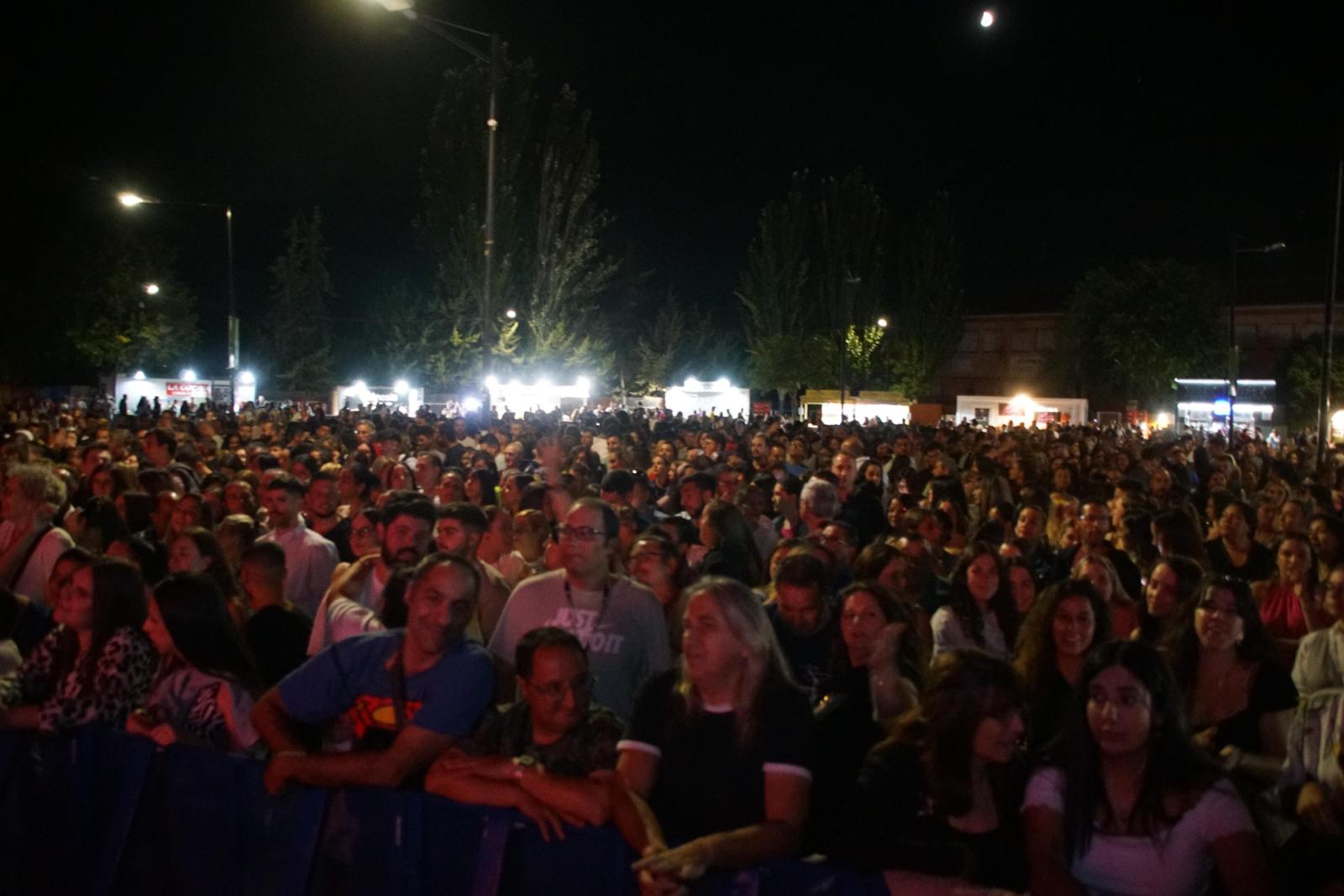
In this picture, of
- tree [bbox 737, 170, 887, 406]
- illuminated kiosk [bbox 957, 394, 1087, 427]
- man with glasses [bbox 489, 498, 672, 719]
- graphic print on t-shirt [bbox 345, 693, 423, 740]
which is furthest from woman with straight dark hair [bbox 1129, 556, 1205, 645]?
tree [bbox 737, 170, 887, 406]

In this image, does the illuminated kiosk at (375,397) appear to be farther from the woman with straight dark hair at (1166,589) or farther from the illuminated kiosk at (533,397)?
the woman with straight dark hair at (1166,589)

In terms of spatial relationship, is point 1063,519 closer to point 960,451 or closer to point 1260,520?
point 1260,520

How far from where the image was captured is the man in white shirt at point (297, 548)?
671 cm

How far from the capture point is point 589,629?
4730mm

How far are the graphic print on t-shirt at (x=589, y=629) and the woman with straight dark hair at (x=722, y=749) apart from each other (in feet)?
4.11

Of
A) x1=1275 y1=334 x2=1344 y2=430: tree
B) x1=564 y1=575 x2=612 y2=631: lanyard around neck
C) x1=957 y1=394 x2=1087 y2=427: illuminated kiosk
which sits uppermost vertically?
x1=1275 y1=334 x2=1344 y2=430: tree

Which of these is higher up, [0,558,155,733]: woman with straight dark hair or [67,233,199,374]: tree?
[67,233,199,374]: tree

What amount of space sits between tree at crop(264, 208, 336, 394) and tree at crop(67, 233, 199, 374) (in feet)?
18.2

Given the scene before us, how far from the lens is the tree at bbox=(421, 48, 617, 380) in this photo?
117 feet

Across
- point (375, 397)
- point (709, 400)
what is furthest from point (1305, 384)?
point (375, 397)

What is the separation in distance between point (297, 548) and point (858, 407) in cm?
3525

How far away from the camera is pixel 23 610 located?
5.55 meters

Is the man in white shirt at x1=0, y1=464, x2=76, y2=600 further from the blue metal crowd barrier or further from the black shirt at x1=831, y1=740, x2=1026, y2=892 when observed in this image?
the black shirt at x1=831, y1=740, x2=1026, y2=892

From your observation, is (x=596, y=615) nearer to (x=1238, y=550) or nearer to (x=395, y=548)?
(x=395, y=548)
